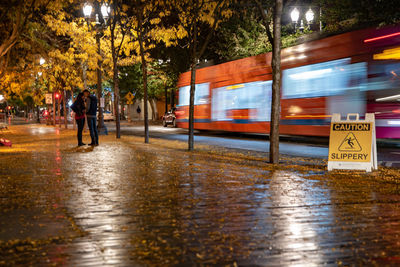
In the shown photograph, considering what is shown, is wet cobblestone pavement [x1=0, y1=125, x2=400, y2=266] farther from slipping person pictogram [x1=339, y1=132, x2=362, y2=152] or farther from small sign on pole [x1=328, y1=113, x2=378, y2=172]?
slipping person pictogram [x1=339, y1=132, x2=362, y2=152]

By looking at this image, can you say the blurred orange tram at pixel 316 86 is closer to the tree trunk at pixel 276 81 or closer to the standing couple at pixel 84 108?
the tree trunk at pixel 276 81

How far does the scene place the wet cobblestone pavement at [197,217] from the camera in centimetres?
442

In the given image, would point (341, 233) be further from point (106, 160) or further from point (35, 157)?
point (35, 157)

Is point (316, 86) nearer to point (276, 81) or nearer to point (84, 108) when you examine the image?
point (276, 81)

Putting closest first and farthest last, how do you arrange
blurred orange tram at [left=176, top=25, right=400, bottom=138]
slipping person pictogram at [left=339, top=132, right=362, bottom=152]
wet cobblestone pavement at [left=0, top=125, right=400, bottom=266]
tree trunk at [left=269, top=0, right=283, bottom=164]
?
1. wet cobblestone pavement at [left=0, top=125, right=400, bottom=266]
2. slipping person pictogram at [left=339, top=132, right=362, bottom=152]
3. tree trunk at [left=269, top=0, right=283, bottom=164]
4. blurred orange tram at [left=176, top=25, right=400, bottom=138]

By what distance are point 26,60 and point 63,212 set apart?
2437cm

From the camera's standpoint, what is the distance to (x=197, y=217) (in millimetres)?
5980

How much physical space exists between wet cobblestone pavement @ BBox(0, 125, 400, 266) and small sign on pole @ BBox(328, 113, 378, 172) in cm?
37

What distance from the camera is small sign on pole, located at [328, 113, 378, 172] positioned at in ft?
34.8

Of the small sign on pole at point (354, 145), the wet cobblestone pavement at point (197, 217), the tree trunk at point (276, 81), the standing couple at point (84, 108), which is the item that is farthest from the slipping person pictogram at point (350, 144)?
the standing couple at point (84, 108)

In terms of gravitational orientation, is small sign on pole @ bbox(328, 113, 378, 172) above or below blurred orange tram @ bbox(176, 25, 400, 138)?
below

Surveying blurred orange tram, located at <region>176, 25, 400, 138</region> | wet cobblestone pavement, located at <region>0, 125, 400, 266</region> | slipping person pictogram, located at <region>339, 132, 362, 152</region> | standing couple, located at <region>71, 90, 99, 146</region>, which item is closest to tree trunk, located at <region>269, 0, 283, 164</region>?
wet cobblestone pavement, located at <region>0, 125, 400, 266</region>

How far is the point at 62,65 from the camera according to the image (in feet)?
97.3

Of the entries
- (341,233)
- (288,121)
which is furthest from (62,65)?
(341,233)
